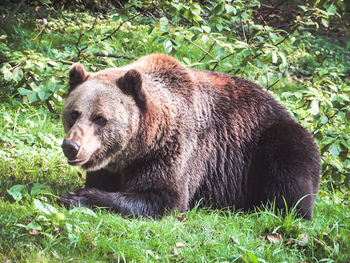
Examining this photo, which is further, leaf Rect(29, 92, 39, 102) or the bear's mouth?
leaf Rect(29, 92, 39, 102)

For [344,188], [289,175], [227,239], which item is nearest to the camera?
[227,239]

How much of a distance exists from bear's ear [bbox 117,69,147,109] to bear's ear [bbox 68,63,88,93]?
402 millimetres

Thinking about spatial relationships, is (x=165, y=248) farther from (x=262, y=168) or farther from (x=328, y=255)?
(x=262, y=168)

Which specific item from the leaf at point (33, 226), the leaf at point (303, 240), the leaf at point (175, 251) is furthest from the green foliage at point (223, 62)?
the leaf at point (175, 251)

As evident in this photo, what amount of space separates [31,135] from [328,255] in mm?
4143

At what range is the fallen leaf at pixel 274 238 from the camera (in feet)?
13.4

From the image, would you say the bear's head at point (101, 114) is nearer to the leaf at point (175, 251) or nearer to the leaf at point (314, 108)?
the leaf at point (175, 251)

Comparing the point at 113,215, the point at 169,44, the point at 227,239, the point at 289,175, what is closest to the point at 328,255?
the point at 227,239

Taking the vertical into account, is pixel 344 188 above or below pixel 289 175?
below

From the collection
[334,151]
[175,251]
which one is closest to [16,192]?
[175,251]

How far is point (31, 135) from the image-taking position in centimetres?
631

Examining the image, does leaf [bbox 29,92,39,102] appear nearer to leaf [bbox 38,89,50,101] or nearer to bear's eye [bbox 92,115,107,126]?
leaf [bbox 38,89,50,101]

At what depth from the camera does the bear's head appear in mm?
4195

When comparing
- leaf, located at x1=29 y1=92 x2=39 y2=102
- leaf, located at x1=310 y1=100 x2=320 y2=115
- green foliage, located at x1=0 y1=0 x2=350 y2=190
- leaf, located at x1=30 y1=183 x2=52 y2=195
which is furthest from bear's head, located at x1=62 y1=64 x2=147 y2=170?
leaf, located at x1=310 y1=100 x2=320 y2=115
